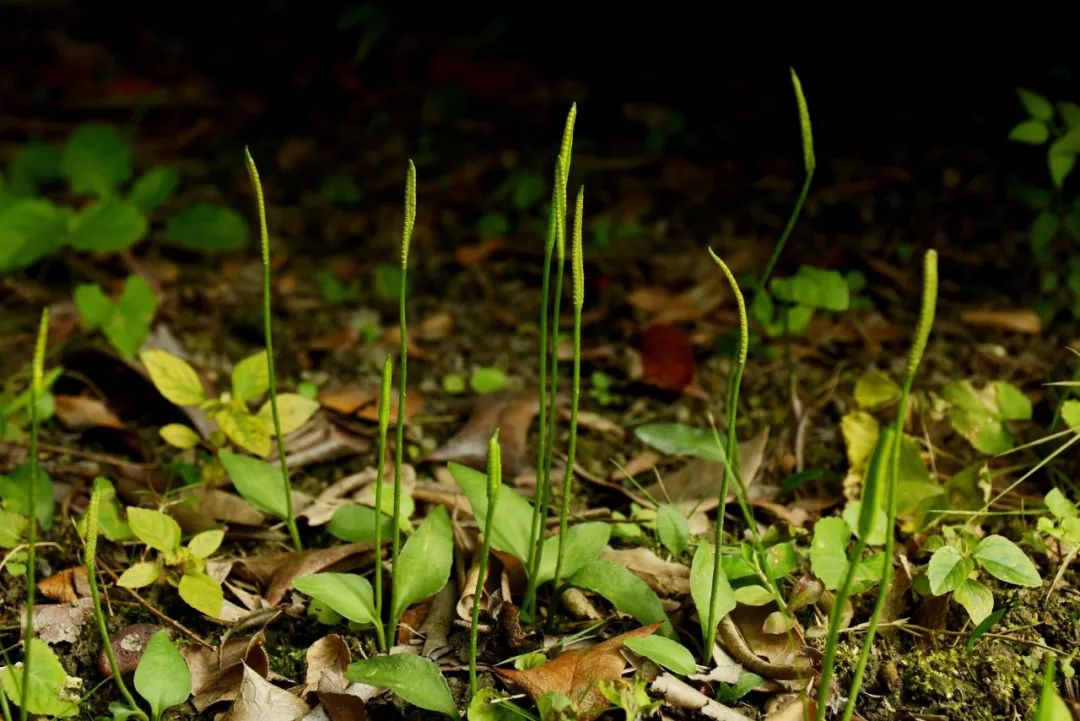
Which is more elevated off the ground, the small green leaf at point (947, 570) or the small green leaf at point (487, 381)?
the small green leaf at point (947, 570)

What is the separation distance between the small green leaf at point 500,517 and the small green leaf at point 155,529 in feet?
1.35

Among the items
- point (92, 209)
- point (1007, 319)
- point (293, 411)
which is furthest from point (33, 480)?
point (1007, 319)

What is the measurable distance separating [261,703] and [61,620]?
1.15 ft

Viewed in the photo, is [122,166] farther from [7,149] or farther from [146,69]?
[146,69]

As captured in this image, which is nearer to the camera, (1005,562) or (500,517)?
(1005,562)

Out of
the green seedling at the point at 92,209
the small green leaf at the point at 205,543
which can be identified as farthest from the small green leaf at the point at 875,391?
the green seedling at the point at 92,209

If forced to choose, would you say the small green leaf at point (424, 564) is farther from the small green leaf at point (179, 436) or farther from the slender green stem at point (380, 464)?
the small green leaf at point (179, 436)

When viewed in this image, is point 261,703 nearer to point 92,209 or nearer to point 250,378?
point 250,378

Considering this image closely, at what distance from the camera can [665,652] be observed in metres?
1.26

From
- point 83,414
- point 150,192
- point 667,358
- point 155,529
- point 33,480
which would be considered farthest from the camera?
point 150,192

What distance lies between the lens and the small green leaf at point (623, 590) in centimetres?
139

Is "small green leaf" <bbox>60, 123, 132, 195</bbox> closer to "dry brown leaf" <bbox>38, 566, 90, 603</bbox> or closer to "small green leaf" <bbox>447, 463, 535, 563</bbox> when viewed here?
"dry brown leaf" <bbox>38, 566, 90, 603</bbox>

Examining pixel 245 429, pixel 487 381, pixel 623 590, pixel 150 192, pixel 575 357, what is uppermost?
pixel 575 357

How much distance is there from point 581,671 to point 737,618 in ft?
0.85
